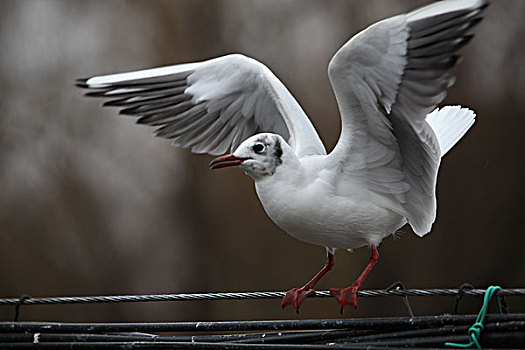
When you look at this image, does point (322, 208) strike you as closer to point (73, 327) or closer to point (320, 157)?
point (320, 157)

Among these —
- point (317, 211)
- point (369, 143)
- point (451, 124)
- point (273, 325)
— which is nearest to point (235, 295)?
point (273, 325)

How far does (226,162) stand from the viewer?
1.75 meters

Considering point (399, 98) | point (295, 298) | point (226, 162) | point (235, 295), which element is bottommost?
point (295, 298)

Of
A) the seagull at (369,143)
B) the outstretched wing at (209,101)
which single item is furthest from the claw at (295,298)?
the outstretched wing at (209,101)

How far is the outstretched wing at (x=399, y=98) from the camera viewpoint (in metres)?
1.56

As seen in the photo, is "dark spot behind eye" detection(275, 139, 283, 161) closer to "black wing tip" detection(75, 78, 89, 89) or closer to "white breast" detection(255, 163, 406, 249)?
"white breast" detection(255, 163, 406, 249)

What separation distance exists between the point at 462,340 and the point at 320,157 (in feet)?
2.37

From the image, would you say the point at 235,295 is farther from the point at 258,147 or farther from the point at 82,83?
the point at 82,83

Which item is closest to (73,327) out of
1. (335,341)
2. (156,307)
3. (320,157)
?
(335,341)

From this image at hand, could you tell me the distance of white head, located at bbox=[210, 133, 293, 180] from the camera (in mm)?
1766

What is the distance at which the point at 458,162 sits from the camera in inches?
167

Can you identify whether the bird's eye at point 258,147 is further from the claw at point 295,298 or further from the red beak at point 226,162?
the claw at point 295,298

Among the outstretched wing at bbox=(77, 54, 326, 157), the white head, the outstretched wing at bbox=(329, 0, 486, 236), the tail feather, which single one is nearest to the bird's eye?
the white head

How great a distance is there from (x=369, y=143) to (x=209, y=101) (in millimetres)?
665
